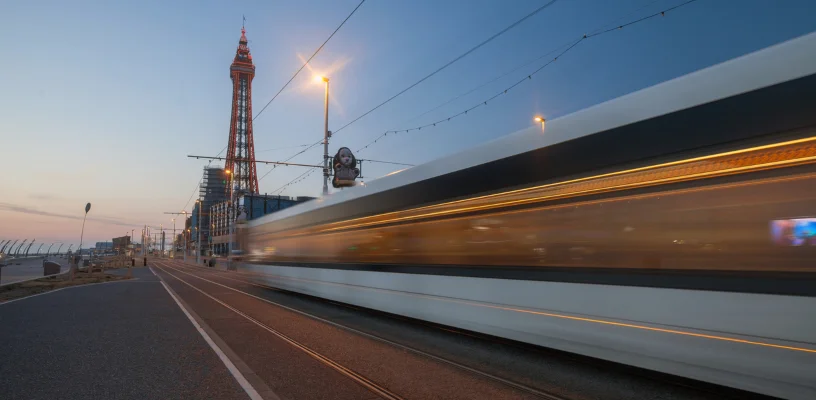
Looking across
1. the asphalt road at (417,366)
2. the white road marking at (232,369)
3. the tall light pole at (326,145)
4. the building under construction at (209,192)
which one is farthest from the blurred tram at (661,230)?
the building under construction at (209,192)

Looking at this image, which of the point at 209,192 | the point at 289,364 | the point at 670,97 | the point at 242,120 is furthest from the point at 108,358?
the point at 209,192

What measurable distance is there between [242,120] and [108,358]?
12653 centimetres

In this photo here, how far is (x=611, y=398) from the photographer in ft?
15.1

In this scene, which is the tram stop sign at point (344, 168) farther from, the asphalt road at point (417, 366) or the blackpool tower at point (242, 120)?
the blackpool tower at point (242, 120)

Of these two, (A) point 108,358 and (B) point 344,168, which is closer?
(A) point 108,358

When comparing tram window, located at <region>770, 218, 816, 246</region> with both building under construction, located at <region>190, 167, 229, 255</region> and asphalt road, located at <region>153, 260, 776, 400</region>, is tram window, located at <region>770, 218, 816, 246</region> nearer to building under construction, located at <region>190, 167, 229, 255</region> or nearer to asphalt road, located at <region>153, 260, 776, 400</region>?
asphalt road, located at <region>153, 260, 776, 400</region>

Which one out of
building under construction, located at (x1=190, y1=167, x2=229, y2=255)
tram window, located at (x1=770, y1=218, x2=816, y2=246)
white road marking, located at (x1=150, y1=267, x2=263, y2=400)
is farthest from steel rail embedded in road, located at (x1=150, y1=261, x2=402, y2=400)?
building under construction, located at (x1=190, y1=167, x2=229, y2=255)

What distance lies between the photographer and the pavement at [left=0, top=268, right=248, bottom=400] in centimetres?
504

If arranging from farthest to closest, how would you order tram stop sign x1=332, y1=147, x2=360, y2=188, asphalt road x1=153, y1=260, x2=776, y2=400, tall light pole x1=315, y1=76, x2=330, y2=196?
1. tall light pole x1=315, y1=76, x2=330, y2=196
2. tram stop sign x1=332, y1=147, x2=360, y2=188
3. asphalt road x1=153, y1=260, x2=776, y2=400

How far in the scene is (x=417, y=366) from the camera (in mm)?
5945

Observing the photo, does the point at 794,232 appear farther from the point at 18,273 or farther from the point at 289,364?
the point at 18,273

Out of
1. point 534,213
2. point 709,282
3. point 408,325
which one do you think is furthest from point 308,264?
point 709,282

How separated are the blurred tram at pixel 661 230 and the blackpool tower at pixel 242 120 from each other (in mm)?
114194

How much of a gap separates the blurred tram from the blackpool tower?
114194mm
